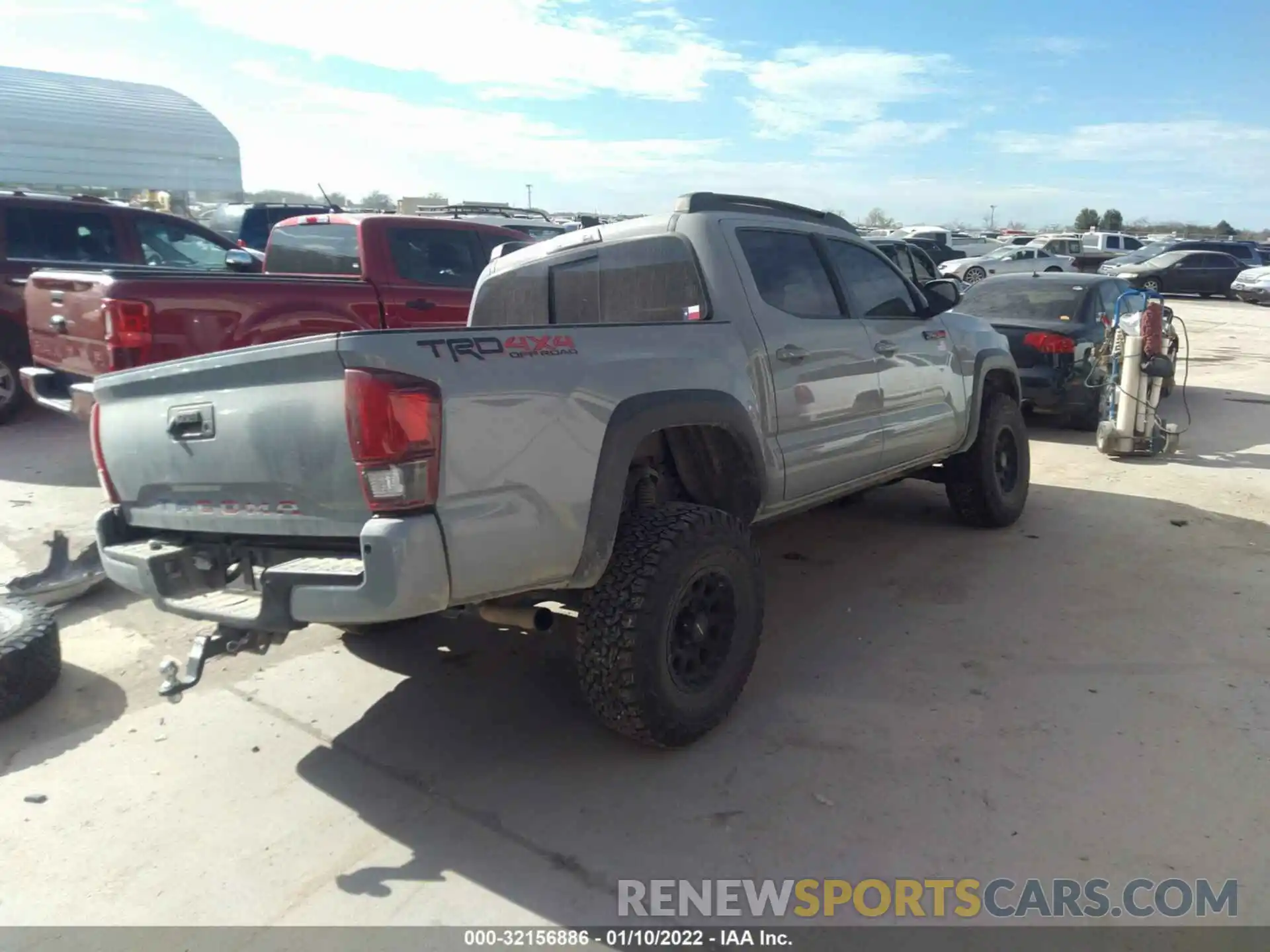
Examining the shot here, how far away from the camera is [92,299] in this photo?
5.73 m

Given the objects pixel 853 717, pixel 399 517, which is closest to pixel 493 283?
pixel 399 517

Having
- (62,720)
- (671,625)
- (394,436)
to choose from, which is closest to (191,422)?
(394,436)

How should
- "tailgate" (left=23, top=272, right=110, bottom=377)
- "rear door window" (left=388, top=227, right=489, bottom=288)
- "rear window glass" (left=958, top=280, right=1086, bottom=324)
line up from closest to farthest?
"tailgate" (left=23, top=272, right=110, bottom=377)
"rear door window" (left=388, top=227, right=489, bottom=288)
"rear window glass" (left=958, top=280, right=1086, bottom=324)

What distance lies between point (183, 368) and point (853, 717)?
2.75 meters

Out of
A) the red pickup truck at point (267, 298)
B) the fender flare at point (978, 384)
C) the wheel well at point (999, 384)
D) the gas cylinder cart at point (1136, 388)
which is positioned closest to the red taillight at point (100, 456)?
the red pickup truck at point (267, 298)

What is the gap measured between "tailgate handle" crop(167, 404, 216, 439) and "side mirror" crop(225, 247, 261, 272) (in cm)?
542

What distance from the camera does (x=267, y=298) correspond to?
6102 millimetres

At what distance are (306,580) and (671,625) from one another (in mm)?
1211

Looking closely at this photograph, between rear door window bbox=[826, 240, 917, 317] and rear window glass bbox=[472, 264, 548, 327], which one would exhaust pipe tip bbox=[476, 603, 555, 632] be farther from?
rear door window bbox=[826, 240, 917, 317]

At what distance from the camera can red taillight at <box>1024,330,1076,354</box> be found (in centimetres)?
878

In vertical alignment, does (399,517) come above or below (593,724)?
above

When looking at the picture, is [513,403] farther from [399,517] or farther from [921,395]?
[921,395]

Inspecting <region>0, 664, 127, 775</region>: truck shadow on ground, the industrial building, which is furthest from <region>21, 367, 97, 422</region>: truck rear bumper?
the industrial building

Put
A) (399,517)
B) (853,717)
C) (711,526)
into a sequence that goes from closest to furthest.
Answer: (399,517), (711,526), (853,717)
